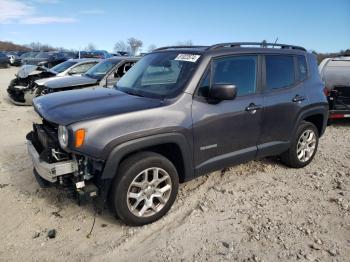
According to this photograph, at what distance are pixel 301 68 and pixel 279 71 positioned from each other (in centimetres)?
58

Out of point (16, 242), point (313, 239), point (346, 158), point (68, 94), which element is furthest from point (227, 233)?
point (346, 158)

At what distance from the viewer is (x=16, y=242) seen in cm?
342

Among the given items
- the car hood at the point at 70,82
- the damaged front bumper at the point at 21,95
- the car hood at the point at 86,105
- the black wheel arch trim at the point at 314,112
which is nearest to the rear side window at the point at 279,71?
the black wheel arch trim at the point at 314,112

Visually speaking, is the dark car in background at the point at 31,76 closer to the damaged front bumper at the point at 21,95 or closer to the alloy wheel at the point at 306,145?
the damaged front bumper at the point at 21,95

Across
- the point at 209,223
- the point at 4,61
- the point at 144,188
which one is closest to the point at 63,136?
the point at 144,188

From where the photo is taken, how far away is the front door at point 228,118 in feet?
12.6

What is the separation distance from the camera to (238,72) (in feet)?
13.9

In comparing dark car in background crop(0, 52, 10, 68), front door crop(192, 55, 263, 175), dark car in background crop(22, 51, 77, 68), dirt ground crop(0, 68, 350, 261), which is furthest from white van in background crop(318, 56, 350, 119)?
dark car in background crop(0, 52, 10, 68)

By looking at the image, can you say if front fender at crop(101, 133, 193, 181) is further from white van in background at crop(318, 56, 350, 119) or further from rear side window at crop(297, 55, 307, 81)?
white van in background at crop(318, 56, 350, 119)

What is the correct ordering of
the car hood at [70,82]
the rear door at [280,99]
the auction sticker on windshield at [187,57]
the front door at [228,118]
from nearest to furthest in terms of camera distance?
the front door at [228,118] < the auction sticker on windshield at [187,57] < the rear door at [280,99] < the car hood at [70,82]

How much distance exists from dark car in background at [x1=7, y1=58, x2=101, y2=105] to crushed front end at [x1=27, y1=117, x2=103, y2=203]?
7.58 metres

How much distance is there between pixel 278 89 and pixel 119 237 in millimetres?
2832

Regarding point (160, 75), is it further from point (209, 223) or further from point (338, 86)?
point (338, 86)

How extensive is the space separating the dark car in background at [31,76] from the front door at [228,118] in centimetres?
778
